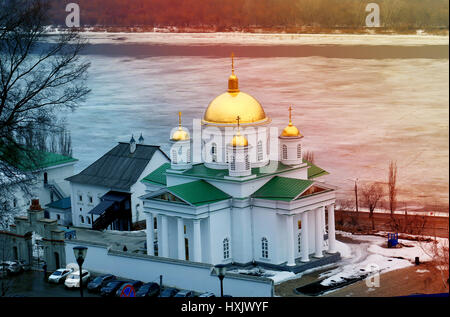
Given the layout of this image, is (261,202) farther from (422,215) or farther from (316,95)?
(316,95)

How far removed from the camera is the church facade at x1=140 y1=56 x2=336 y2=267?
2241 centimetres

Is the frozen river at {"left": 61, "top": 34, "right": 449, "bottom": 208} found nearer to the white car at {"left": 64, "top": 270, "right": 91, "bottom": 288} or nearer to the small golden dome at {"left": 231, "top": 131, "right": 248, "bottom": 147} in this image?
the small golden dome at {"left": 231, "top": 131, "right": 248, "bottom": 147}

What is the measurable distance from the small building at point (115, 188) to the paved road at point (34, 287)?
6.71 metres

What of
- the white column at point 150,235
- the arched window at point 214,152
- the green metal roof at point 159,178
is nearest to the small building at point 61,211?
the green metal roof at point 159,178

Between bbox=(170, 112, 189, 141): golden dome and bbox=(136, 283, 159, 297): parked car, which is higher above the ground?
bbox=(170, 112, 189, 141): golden dome

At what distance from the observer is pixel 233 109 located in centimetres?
2392

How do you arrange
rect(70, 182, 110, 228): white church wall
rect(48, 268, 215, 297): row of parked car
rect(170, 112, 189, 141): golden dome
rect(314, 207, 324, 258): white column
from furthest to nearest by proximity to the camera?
rect(70, 182, 110, 228): white church wall, rect(170, 112, 189, 141): golden dome, rect(314, 207, 324, 258): white column, rect(48, 268, 215, 297): row of parked car

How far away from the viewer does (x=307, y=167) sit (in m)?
24.7

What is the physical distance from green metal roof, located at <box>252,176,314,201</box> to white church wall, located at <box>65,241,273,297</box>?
10.6ft

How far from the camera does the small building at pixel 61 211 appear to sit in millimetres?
30609

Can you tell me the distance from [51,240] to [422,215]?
14.3m

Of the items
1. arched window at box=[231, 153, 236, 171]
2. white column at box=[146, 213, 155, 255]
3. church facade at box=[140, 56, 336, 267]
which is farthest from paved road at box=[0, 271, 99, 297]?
arched window at box=[231, 153, 236, 171]

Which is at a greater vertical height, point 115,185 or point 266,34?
point 266,34
